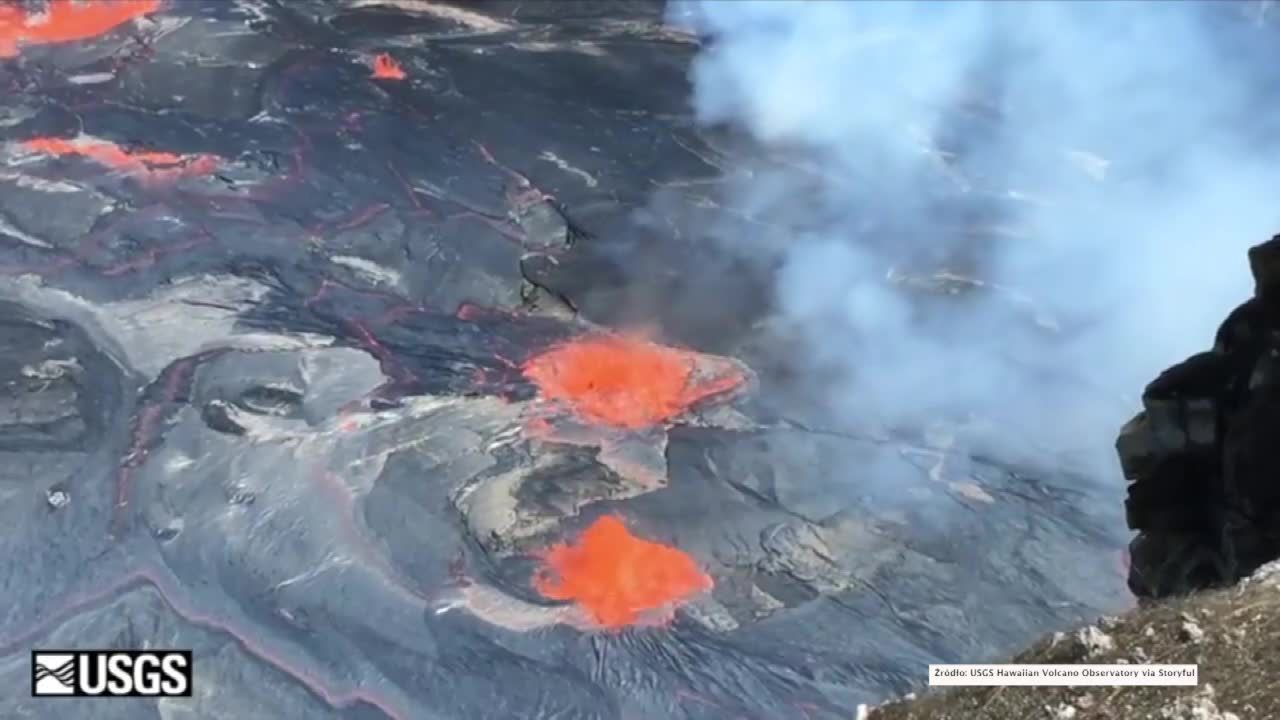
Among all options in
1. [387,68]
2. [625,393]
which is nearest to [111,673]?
[625,393]

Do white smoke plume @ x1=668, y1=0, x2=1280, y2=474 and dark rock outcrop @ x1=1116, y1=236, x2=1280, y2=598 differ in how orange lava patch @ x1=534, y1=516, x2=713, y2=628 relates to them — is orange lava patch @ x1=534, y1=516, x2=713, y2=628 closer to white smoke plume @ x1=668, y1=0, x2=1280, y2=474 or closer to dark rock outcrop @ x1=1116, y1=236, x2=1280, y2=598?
white smoke plume @ x1=668, y1=0, x2=1280, y2=474

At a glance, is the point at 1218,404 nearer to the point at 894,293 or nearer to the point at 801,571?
the point at 801,571

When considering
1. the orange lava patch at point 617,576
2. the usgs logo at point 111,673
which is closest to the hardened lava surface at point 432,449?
the orange lava patch at point 617,576

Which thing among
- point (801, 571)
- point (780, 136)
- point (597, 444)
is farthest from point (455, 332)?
point (780, 136)

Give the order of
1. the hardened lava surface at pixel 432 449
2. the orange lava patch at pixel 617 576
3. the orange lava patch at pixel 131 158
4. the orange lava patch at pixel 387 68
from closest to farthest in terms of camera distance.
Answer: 1. the hardened lava surface at pixel 432 449
2. the orange lava patch at pixel 617 576
3. the orange lava patch at pixel 131 158
4. the orange lava patch at pixel 387 68

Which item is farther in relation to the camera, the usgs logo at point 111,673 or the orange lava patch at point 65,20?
the orange lava patch at point 65,20

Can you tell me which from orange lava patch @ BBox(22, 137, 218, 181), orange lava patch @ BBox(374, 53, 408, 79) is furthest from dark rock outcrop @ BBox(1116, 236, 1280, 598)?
orange lava patch @ BBox(374, 53, 408, 79)
